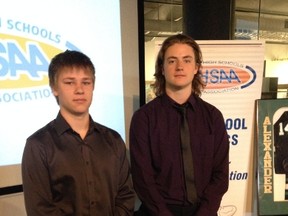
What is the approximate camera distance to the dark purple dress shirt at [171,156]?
154 cm

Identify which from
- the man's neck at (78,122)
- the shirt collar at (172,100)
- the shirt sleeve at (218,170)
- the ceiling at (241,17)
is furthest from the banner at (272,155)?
the ceiling at (241,17)

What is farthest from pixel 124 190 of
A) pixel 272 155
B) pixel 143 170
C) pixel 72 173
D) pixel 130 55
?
pixel 272 155

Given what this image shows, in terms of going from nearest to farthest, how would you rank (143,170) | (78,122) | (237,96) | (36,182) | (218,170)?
(36,182), (78,122), (143,170), (218,170), (237,96)

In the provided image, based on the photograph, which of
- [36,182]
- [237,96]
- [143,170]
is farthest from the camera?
[237,96]

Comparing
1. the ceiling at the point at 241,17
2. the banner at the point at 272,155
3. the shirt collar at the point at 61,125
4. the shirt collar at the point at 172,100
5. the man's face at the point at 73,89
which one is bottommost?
the banner at the point at 272,155

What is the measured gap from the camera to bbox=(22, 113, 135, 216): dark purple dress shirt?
1241 millimetres

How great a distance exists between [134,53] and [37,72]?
0.72 meters

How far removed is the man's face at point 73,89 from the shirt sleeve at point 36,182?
8.7 inches

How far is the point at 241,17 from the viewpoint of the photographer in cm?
659

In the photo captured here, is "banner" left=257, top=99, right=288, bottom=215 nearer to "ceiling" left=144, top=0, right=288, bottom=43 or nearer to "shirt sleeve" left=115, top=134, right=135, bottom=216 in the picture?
"shirt sleeve" left=115, top=134, right=135, bottom=216

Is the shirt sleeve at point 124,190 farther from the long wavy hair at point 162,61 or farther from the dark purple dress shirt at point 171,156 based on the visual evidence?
the long wavy hair at point 162,61

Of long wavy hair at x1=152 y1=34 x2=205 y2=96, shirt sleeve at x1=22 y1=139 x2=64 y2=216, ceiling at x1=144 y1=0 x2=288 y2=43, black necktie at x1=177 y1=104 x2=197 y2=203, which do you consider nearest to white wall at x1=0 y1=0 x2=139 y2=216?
long wavy hair at x1=152 y1=34 x2=205 y2=96

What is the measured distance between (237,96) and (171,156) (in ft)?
2.92

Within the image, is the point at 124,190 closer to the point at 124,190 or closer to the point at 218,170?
the point at 124,190
